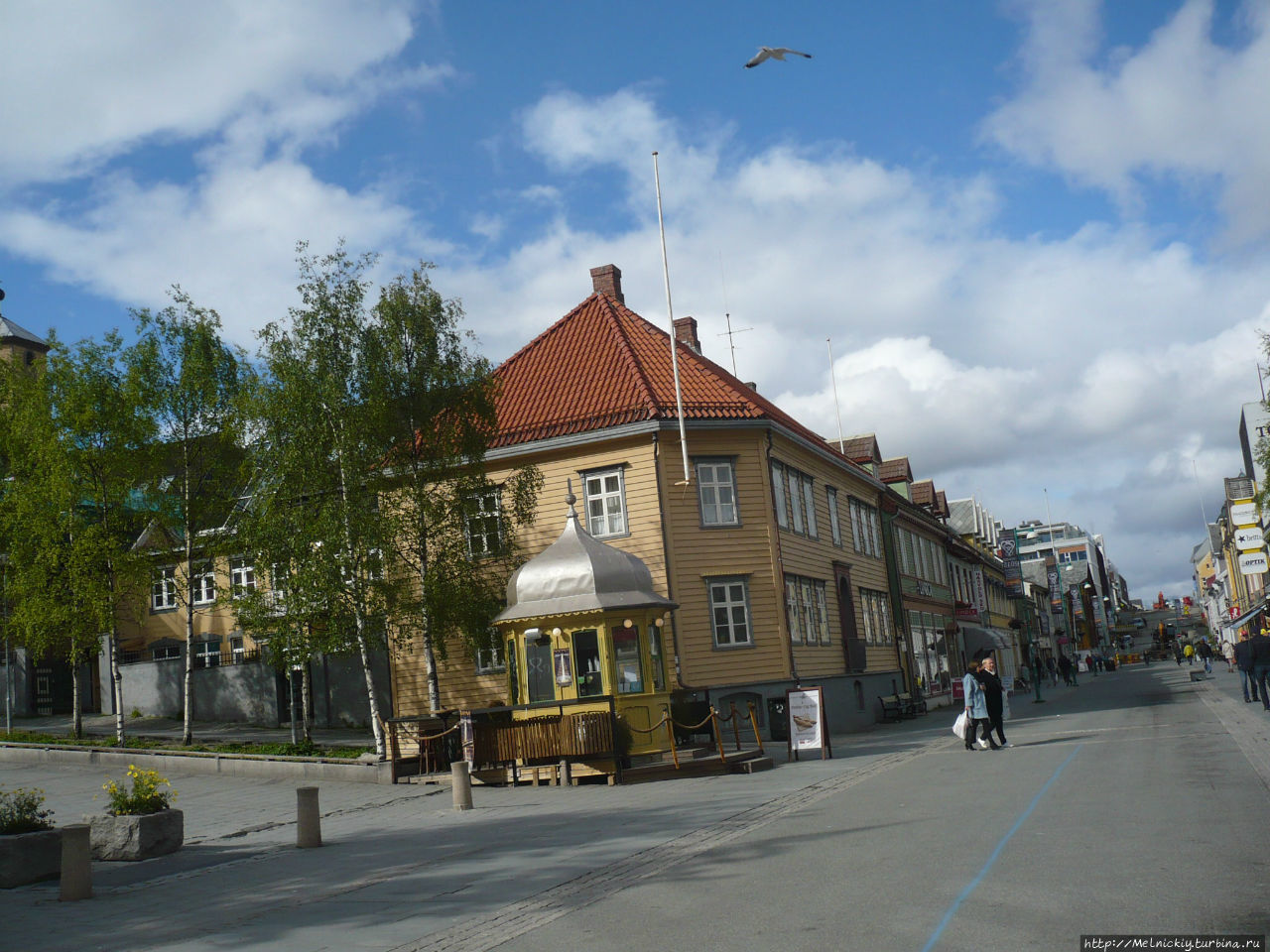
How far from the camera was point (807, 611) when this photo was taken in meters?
33.3

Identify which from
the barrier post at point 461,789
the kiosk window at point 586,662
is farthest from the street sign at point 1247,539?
the barrier post at point 461,789

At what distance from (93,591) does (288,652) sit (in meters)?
7.46

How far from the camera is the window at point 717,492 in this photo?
1206 inches

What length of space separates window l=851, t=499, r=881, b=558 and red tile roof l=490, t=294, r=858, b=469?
30.3 ft

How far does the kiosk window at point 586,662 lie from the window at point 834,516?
1720cm

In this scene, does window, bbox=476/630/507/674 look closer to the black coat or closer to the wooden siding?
the wooden siding

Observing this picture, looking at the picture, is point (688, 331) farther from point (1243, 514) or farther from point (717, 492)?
point (1243, 514)

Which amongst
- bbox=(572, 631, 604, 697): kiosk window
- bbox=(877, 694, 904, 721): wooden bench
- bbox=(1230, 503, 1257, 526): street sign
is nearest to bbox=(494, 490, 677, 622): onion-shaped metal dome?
bbox=(572, 631, 604, 697): kiosk window

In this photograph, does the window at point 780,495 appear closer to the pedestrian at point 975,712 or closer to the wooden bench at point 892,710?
the wooden bench at point 892,710

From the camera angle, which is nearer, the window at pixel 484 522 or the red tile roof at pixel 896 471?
the window at pixel 484 522

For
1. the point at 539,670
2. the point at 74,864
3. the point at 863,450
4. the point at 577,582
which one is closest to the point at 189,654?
the point at 539,670

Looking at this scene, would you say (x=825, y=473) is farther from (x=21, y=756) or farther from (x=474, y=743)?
(x=21, y=756)

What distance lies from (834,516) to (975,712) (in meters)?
16.9

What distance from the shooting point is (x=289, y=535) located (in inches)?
953
